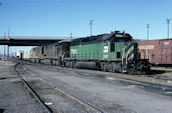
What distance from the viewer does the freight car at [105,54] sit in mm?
18234

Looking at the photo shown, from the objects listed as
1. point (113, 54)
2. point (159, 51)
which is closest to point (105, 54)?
point (113, 54)

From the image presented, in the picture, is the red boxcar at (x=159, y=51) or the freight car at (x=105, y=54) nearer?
the freight car at (x=105, y=54)

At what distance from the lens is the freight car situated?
59.8ft

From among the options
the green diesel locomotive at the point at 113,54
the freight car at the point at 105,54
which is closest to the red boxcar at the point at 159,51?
the green diesel locomotive at the point at 113,54

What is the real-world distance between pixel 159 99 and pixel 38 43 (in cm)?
Answer: 8039

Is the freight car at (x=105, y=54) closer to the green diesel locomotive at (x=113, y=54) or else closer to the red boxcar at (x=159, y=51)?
the green diesel locomotive at (x=113, y=54)

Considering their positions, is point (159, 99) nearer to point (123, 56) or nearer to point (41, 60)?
point (123, 56)

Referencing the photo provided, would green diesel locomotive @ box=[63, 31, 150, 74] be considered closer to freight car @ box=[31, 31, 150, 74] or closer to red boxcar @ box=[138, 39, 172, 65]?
freight car @ box=[31, 31, 150, 74]

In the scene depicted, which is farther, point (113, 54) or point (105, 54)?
point (105, 54)

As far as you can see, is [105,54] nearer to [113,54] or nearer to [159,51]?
[113,54]

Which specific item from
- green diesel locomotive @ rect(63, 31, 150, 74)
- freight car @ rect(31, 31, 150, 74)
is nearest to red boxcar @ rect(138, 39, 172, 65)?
green diesel locomotive @ rect(63, 31, 150, 74)

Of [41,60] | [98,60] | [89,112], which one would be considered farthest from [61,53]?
[89,112]

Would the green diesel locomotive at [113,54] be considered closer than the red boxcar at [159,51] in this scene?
Yes

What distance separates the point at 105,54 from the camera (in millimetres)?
20422
